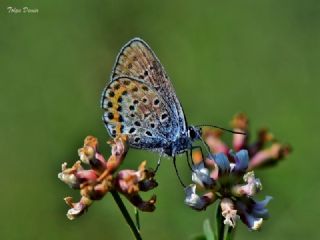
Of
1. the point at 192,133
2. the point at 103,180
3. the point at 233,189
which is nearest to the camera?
the point at 103,180

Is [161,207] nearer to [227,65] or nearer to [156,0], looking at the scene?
[227,65]

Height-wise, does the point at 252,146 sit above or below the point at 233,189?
below

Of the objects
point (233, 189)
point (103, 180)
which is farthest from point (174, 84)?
point (103, 180)

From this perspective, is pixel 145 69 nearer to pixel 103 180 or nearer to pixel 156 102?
pixel 156 102

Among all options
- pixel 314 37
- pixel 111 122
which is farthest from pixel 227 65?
pixel 111 122

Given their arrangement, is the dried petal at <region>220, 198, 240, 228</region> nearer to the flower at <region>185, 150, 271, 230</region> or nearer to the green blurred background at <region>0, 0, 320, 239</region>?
the flower at <region>185, 150, 271, 230</region>

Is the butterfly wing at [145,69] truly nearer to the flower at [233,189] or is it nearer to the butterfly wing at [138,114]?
the butterfly wing at [138,114]

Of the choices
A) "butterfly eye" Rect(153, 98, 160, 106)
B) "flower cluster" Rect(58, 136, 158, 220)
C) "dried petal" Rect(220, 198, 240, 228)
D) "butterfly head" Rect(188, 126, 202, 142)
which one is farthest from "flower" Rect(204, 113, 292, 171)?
"flower cluster" Rect(58, 136, 158, 220)
